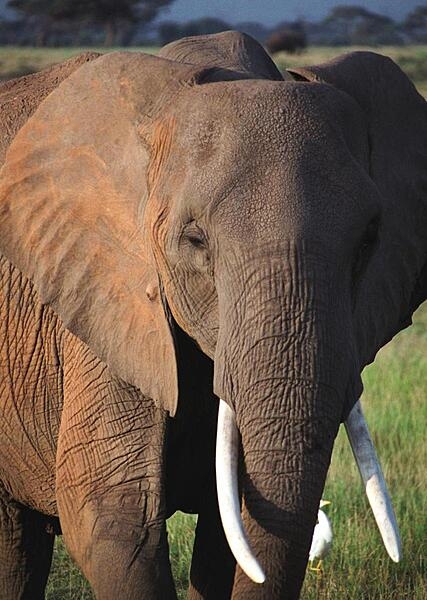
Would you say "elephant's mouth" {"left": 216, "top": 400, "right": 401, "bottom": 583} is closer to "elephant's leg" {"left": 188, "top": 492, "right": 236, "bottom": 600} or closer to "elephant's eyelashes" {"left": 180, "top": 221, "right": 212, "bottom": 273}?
"elephant's eyelashes" {"left": 180, "top": 221, "right": 212, "bottom": 273}

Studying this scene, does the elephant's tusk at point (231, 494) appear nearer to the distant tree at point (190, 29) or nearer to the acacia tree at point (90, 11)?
the acacia tree at point (90, 11)

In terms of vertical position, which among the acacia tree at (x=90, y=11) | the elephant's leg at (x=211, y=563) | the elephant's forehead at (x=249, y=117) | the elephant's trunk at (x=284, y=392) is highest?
the elephant's forehead at (x=249, y=117)

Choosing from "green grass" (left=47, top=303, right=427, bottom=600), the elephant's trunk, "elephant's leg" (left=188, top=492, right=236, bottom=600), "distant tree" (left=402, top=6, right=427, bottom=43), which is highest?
the elephant's trunk

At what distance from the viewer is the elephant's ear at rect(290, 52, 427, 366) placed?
11.5 ft

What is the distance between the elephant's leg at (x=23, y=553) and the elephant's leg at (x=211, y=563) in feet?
1.59

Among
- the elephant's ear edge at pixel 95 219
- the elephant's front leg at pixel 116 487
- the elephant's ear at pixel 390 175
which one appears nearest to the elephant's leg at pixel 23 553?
the elephant's front leg at pixel 116 487

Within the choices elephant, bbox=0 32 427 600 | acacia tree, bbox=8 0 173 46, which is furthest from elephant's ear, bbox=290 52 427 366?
acacia tree, bbox=8 0 173 46

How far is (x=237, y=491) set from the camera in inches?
117

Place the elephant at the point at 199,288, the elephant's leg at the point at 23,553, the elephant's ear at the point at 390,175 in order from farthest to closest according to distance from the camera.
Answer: the elephant's leg at the point at 23,553 < the elephant's ear at the point at 390,175 < the elephant at the point at 199,288

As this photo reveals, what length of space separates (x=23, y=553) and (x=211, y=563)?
23.3 inches

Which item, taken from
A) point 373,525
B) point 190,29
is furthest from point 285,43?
point 373,525

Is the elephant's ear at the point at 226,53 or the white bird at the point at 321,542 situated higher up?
the elephant's ear at the point at 226,53

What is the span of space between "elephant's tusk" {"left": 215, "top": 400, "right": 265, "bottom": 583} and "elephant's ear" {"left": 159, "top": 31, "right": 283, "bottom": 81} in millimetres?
891

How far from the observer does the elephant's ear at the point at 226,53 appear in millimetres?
3604
